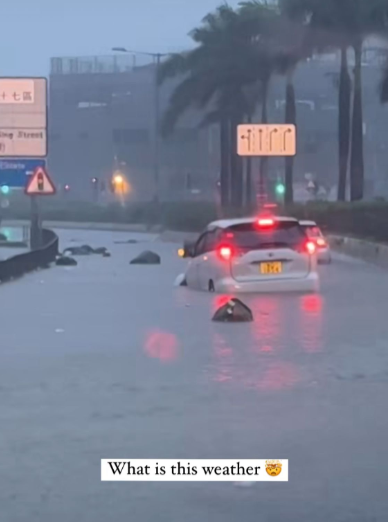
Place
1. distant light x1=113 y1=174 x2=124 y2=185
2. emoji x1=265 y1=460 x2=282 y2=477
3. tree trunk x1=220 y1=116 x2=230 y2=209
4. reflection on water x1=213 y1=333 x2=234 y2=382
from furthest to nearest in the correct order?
distant light x1=113 y1=174 x2=124 y2=185 → tree trunk x1=220 y1=116 x2=230 y2=209 → reflection on water x1=213 y1=333 x2=234 y2=382 → emoji x1=265 y1=460 x2=282 y2=477

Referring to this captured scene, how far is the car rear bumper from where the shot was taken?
980 inches

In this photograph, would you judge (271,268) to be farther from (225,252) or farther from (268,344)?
(268,344)

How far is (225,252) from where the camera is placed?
2491 centimetres

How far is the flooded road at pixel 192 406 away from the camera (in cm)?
839

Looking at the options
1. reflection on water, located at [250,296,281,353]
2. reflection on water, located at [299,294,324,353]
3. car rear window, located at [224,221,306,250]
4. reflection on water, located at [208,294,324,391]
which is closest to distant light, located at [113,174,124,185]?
car rear window, located at [224,221,306,250]

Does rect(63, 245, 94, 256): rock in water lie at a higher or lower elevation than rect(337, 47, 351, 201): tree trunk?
lower

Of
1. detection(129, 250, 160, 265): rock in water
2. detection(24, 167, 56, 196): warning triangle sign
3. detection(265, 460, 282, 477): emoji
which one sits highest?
detection(24, 167, 56, 196): warning triangle sign

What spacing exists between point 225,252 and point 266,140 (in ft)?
138

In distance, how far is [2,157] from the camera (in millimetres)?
38625

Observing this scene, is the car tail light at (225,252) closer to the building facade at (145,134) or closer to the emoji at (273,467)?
the emoji at (273,467)

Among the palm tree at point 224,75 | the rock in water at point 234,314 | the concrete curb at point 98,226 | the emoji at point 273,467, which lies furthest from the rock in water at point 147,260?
the concrete curb at point 98,226

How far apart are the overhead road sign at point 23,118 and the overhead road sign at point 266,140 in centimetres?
2704

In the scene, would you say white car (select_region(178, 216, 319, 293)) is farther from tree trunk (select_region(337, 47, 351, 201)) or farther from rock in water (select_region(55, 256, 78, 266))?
tree trunk (select_region(337, 47, 351, 201))

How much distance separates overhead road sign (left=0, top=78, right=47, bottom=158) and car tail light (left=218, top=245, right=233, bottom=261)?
1472 centimetres
